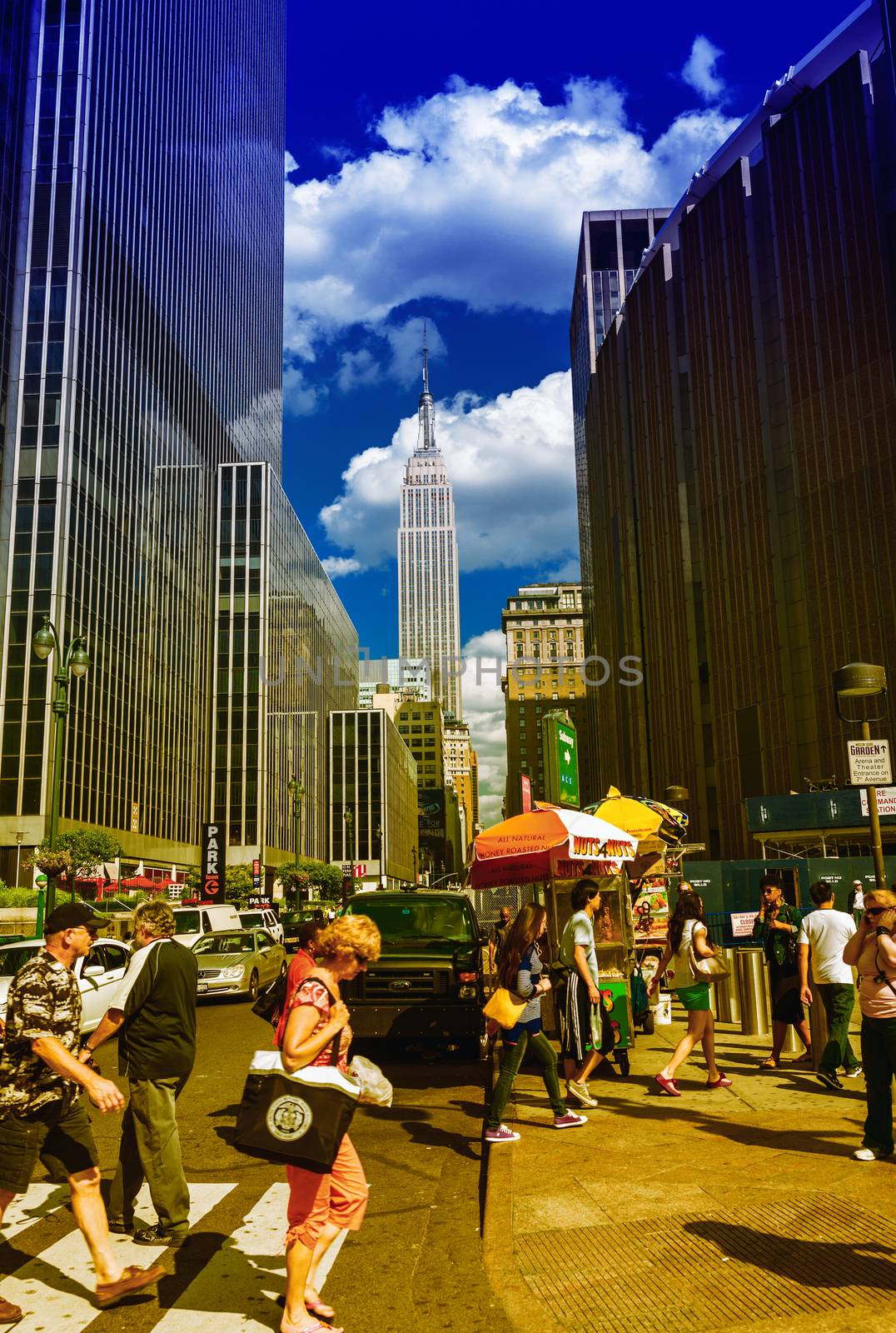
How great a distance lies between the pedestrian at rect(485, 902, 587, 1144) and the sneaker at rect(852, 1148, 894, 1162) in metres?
2.27

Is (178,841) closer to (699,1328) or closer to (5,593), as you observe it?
(5,593)

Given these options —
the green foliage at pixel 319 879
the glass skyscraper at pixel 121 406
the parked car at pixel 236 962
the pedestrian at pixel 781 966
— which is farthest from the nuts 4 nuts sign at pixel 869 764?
the green foliage at pixel 319 879

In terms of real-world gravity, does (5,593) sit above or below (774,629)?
above

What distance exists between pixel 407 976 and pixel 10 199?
61.8 meters

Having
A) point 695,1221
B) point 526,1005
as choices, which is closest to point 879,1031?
point 695,1221

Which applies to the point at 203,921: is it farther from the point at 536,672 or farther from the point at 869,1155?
the point at 536,672

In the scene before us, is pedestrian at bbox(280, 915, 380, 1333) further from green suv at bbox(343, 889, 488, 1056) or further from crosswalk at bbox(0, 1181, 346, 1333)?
green suv at bbox(343, 889, 488, 1056)

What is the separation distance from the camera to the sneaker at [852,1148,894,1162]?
269 inches

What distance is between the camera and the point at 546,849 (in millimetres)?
10039

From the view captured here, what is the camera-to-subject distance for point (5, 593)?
56.6 metres

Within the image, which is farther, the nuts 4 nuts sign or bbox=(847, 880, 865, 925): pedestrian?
bbox=(847, 880, 865, 925): pedestrian

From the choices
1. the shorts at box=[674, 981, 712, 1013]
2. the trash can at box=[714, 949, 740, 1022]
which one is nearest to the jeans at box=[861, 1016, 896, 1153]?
the shorts at box=[674, 981, 712, 1013]

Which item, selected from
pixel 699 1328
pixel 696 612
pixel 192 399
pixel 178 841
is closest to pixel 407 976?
pixel 699 1328

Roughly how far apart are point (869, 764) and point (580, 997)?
153 inches
